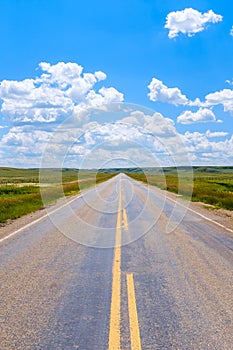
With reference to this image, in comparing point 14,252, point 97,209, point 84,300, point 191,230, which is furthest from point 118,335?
point 97,209

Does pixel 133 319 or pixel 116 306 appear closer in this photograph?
pixel 133 319

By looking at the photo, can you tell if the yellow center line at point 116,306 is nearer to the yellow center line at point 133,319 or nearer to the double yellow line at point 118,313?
the double yellow line at point 118,313

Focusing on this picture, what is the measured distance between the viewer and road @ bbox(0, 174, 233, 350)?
479 centimetres

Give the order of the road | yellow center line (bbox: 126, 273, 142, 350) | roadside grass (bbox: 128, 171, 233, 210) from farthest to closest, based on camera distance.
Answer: roadside grass (bbox: 128, 171, 233, 210) → the road → yellow center line (bbox: 126, 273, 142, 350)

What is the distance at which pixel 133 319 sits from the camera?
534 cm

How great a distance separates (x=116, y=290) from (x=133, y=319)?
4.30ft

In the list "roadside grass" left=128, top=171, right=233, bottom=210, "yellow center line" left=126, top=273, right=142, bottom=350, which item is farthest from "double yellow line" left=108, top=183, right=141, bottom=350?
"roadside grass" left=128, top=171, right=233, bottom=210

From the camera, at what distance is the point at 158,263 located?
8531 mm

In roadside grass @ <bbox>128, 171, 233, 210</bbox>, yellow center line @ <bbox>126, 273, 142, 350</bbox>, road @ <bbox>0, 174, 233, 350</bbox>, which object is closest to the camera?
yellow center line @ <bbox>126, 273, 142, 350</bbox>

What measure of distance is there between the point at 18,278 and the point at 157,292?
8.72ft

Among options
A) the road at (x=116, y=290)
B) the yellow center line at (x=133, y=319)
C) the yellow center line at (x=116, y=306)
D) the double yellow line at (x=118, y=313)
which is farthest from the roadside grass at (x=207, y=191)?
the yellow center line at (x=133, y=319)

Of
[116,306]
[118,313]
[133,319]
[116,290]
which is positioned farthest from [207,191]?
[133,319]

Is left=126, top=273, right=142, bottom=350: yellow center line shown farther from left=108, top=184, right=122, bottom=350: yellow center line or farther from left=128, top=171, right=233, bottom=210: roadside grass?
left=128, top=171, right=233, bottom=210: roadside grass

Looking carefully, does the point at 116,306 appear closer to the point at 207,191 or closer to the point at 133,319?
the point at 133,319
